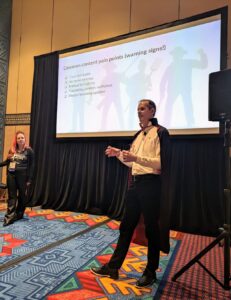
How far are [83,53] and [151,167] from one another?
3402 mm

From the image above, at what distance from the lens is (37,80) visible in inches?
205

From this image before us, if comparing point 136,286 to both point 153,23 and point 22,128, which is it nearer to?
point 153,23

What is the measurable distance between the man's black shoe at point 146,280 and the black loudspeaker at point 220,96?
1.26 meters

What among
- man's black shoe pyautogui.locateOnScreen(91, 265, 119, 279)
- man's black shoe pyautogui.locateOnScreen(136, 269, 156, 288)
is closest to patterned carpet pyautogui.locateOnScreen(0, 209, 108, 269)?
man's black shoe pyautogui.locateOnScreen(91, 265, 119, 279)

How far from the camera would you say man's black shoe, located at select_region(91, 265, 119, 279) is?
6.57 feet

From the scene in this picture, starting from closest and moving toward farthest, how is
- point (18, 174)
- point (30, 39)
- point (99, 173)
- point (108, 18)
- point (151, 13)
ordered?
point (18, 174) → point (151, 13) → point (99, 173) → point (108, 18) → point (30, 39)

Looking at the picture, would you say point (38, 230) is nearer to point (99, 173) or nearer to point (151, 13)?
point (99, 173)

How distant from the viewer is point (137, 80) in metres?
3.97

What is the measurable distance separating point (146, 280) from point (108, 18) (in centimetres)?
431

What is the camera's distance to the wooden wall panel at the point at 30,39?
5309 millimetres

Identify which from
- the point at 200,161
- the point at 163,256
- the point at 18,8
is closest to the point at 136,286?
the point at 163,256

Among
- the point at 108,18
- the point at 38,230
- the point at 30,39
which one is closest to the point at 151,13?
the point at 108,18

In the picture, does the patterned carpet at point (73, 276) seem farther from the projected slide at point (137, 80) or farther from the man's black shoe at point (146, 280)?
the projected slide at point (137, 80)

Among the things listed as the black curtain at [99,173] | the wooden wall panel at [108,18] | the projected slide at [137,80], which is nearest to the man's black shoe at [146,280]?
the black curtain at [99,173]
